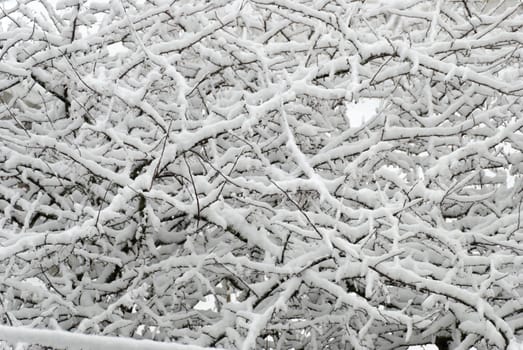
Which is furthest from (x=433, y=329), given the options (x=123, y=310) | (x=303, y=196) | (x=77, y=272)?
(x=77, y=272)


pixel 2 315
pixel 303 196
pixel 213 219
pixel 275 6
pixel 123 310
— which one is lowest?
pixel 2 315

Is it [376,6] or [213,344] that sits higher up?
[376,6]

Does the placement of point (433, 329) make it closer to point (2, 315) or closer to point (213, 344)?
point (213, 344)

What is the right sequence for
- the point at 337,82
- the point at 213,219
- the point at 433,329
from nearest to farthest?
the point at 213,219
the point at 433,329
the point at 337,82

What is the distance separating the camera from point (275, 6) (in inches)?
140

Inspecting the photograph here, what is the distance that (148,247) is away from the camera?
3.77 metres

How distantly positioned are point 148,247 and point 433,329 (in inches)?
66.3

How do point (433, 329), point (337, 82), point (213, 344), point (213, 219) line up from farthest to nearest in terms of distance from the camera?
1. point (337, 82)
2. point (433, 329)
3. point (213, 344)
4. point (213, 219)

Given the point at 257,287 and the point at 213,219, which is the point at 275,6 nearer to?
the point at 213,219

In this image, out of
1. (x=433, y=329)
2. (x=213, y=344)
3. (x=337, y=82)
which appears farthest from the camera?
(x=337, y=82)

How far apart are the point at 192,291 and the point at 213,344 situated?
798 mm

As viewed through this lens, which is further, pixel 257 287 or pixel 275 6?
pixel 275 6

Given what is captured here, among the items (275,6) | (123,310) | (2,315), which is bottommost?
(2,315)

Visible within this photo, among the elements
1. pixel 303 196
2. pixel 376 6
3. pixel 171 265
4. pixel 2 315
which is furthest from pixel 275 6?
pixel 2 315
